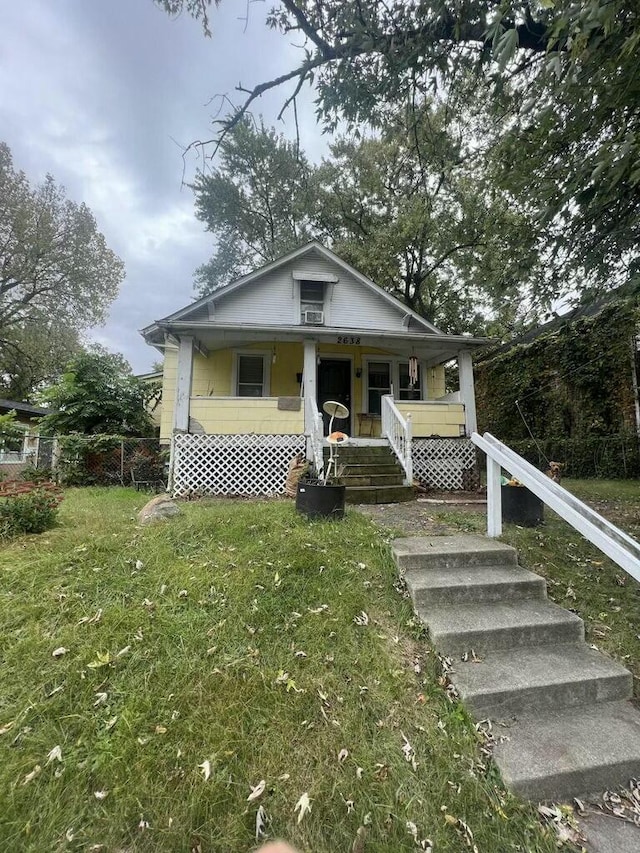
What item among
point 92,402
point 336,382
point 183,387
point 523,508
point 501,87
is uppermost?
point 501,87

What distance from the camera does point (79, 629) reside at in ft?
8.81

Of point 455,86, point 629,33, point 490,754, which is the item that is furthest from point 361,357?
point 490,754

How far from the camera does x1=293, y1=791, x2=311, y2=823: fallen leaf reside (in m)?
1.76

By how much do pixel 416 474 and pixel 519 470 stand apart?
5.48m

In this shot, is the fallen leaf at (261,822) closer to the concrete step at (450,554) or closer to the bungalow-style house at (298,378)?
the concrete step at (450,554)

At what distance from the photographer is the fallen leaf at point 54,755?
190cm

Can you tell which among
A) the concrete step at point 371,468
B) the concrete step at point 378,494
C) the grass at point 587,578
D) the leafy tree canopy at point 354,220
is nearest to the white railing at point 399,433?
the concrete step at point 371,468

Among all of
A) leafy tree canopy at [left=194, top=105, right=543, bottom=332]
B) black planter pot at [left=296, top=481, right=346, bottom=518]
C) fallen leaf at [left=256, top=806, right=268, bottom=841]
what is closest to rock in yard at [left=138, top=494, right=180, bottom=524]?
black planter pot at [left=296, top=481, right=346, bottom=518]

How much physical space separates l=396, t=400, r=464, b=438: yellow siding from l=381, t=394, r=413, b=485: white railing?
0.50 meters

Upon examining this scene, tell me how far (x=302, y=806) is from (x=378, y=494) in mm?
5514

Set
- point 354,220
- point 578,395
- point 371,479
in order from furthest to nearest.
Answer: point 354,220
point 578,395
point 371,479

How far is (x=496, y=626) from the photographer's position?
289 cm

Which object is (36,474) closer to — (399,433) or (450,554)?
(399,433)

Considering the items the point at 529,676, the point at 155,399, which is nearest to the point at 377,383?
the point at 155,399
